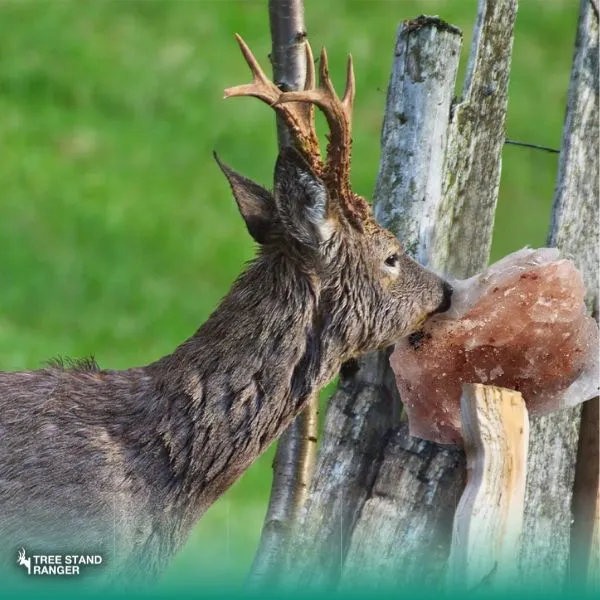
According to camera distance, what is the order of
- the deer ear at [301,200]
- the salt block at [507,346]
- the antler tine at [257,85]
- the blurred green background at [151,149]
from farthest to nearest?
the blurred green background at [151,149] → the salt block at [507,346] → the deer ear at [301,200] → the antler tine at [257,85]

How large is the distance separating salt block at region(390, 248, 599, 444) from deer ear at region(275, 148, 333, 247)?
73 cm

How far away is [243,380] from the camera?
5129 mm

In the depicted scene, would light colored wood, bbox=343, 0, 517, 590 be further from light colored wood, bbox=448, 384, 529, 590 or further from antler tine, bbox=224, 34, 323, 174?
antler tine, bbox=224, 34, 323, 174

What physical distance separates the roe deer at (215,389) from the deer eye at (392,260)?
91mm

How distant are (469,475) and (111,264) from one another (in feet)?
24.1

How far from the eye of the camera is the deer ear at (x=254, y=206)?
5.30m

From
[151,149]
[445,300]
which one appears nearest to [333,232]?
[445,300]

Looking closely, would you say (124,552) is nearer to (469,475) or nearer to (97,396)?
(97,396)

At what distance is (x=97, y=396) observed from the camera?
17.3 feet

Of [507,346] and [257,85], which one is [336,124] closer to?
[257,85]

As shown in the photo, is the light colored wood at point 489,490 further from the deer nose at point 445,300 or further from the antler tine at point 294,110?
the antler tine at point 294,110

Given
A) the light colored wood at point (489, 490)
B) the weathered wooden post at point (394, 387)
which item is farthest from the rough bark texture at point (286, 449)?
the light colored wood at point (489, 490)

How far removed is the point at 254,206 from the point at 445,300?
0.91 metres

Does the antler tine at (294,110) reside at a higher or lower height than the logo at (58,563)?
higher
